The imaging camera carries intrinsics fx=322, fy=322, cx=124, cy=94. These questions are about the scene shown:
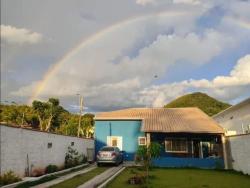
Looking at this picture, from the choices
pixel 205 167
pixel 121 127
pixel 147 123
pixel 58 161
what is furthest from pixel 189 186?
pixel 121 127

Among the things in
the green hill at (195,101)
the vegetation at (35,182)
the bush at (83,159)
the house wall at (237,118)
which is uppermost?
the green hill at (195,101)

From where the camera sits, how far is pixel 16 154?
14469 millimetres

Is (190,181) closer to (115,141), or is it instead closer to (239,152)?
(239,152)

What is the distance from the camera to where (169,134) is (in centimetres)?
3002

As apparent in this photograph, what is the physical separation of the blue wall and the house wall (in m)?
8.48

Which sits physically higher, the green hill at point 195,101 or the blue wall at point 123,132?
the green hill at point 195,101

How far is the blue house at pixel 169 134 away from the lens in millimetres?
27016

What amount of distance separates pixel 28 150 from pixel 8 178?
290 centimetres

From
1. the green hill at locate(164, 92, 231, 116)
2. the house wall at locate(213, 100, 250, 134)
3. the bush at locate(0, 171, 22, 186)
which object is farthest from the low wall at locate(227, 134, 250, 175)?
the green hill at locate(164, 92, 231, 116)

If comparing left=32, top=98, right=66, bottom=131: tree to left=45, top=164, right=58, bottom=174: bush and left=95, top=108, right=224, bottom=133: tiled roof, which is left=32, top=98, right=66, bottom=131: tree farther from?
left=45, top=164, right=58, bottom=174: bush

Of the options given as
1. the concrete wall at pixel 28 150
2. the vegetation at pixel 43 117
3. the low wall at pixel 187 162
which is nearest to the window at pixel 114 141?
the low wall at pixel 187 162

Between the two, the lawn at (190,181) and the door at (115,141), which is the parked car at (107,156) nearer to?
the lawn at (190,181)

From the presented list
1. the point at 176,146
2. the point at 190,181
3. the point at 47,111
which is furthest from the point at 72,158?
the point at 47,111

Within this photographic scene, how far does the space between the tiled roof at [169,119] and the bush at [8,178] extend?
14697mm
